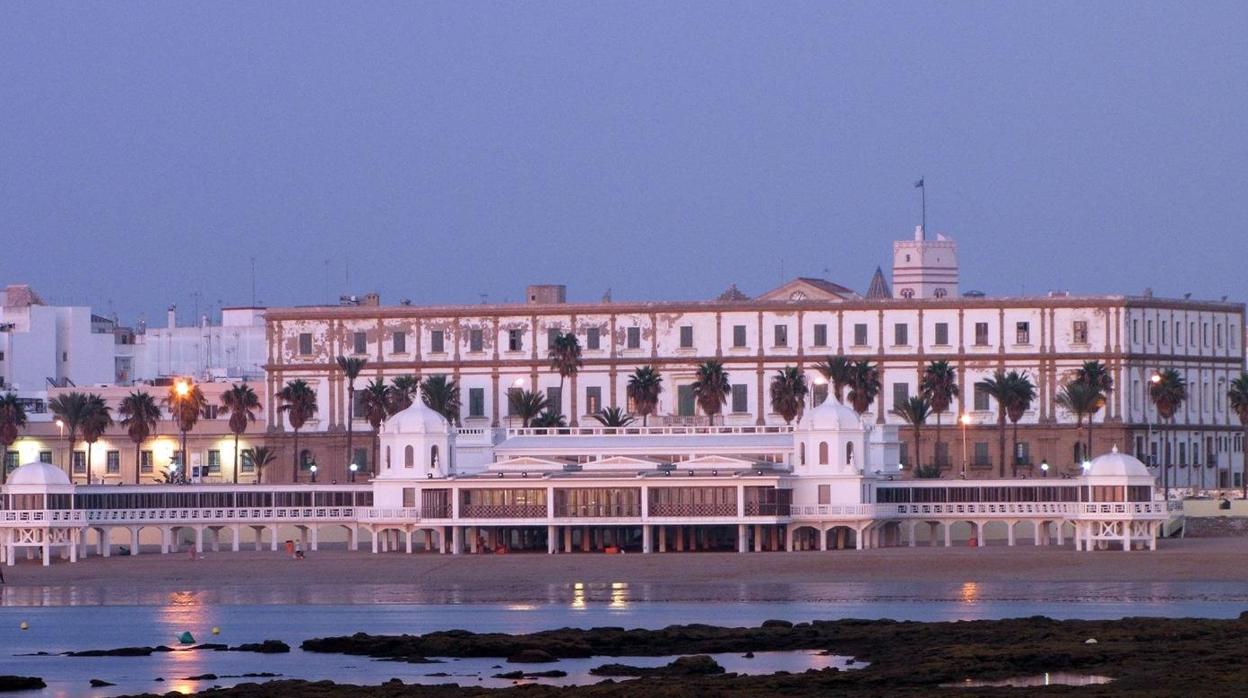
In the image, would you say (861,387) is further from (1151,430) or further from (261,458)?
(261,458)

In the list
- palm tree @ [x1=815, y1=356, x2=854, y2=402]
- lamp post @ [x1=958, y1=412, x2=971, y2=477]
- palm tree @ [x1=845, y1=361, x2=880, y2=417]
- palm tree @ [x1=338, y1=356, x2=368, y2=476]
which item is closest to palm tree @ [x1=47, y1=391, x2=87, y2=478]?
palm tree @ [x1=338, y1=356, x2=368, y2=476]

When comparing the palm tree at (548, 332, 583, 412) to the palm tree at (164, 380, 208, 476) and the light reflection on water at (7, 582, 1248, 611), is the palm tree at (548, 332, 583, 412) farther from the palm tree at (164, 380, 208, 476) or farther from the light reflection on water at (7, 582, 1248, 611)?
the light reflection on water at (7, 582, 1248, 611)

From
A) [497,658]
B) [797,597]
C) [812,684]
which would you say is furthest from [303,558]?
[812,684]

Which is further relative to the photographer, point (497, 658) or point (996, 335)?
point (996, 335)

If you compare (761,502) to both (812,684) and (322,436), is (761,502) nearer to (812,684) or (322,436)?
(322,436)

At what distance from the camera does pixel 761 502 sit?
104062 mm

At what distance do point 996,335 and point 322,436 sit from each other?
3127 cm

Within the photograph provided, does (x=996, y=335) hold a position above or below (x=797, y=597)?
above

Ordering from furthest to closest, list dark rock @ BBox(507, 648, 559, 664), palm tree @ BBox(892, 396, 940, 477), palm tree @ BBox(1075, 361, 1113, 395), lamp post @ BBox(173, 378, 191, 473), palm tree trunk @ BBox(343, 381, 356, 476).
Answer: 1. palm tree trunk @ BBox(343, 381, 356, 476)
2. lamp post @ BBox(173, 378, 191, 473)
3. palm tree @ BBox(1075, 361, 1113, 395)
4. palm tree @ BBox(892, 396, 940, 477)
5. dark rock @ BBox(507, 648, 559, 664)

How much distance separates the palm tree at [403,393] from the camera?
126 meters

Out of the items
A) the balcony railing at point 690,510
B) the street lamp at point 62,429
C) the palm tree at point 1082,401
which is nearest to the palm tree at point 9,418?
the street lamp at point 62,429

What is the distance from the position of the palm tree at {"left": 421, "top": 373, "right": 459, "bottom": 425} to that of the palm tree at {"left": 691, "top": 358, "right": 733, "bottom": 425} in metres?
10.5

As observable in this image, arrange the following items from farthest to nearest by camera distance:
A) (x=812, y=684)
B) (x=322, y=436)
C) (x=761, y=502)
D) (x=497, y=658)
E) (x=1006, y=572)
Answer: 1. (x=322, y=436)
2. (x=761, y=502)
3. (x=1006, y=572)
4. (x=497, y=658)
5. (x=812, y=684)

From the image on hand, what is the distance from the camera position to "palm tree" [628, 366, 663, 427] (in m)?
126
